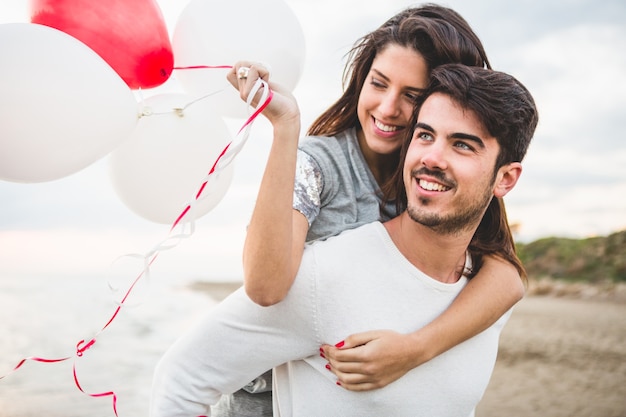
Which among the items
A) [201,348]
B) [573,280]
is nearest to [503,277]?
Answer: [201,348]

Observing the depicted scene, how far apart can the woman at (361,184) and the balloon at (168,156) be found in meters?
0.28

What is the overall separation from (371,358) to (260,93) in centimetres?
81

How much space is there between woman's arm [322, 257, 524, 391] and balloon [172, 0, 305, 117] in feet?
2.67

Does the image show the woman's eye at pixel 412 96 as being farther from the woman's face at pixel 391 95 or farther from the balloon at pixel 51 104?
the balloon at pixel 51 104

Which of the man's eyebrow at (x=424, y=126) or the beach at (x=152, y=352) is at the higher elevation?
the man's eyebrow at (x=424, y=126)

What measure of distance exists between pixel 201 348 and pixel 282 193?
617 mm

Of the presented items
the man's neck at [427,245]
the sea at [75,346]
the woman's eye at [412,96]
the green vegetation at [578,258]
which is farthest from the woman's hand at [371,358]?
the green vegetation at [578,258]

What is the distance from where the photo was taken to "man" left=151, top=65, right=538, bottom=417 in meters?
1.81

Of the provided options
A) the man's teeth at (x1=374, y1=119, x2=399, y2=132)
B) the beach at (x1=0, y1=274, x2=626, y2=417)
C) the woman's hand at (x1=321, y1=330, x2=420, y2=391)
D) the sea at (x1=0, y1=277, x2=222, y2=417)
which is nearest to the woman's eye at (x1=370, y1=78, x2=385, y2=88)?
the man's teeth at (x1=374, y1=119, x2=399, y2=132)

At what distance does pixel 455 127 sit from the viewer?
1.87 metres

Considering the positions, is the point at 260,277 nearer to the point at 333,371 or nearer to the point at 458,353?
the point at 333,371

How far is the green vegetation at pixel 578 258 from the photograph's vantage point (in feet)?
49.8

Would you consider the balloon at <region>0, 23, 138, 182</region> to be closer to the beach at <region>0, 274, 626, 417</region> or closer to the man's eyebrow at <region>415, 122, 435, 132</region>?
the man's eyebrow at <region>415, 122, 435, 132</region>

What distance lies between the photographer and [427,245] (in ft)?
6.34
